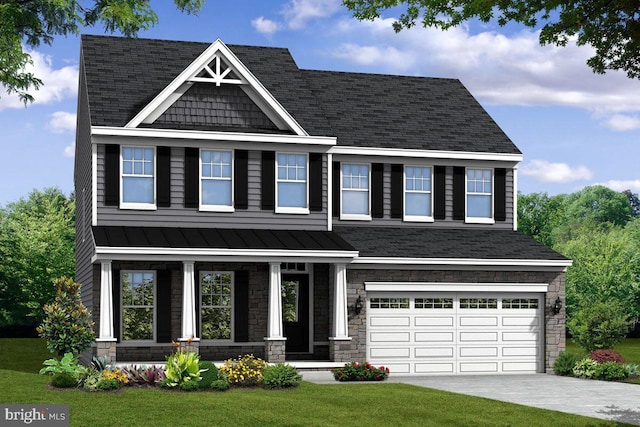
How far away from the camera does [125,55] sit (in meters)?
31.5

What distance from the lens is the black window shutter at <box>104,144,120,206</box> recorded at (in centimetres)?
2783

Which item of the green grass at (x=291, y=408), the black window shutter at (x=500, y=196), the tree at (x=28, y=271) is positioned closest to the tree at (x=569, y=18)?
the green grass at (x=291, y=408)

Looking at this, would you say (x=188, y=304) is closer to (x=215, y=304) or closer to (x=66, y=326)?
(x=215, y=304)

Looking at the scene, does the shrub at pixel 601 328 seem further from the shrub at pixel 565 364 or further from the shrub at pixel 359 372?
the shrub at pixel 359 372

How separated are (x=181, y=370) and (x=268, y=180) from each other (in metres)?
7.95

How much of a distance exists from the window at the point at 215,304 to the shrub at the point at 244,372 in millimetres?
4332

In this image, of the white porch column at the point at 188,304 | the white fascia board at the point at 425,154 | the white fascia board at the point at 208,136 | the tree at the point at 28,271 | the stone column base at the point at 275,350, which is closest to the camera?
the white porch column at the point at 188,304

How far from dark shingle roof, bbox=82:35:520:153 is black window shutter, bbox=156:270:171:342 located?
15.7 ft

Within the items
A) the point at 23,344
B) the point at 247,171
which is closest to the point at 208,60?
the point at 247,171

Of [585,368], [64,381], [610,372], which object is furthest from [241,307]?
[610,372]

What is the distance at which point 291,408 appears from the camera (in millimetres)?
20250

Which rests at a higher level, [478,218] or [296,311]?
[478,218]

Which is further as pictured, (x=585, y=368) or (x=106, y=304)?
(x=585, y=368)

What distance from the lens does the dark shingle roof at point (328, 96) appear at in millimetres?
29906
